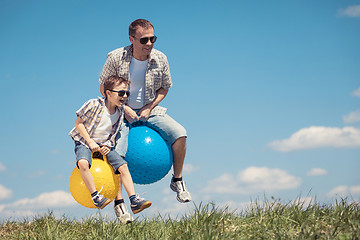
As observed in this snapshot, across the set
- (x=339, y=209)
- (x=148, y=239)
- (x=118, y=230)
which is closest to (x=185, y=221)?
(x=148, y=239)

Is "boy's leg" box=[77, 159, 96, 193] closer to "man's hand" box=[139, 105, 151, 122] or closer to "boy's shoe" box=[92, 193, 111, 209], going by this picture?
"boy's shoe" box=[92, 193, 111, 209]

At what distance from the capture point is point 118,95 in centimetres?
627

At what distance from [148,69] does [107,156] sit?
1.56 metres

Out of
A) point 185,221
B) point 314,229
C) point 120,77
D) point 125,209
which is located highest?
point 120,77

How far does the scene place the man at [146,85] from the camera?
6.76 m

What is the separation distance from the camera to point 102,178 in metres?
6.16

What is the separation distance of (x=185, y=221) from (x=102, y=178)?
1425 mm

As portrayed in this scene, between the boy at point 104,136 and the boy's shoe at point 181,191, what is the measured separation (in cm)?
99

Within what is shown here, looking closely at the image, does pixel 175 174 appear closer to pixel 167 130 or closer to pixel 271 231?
pixel 167 130

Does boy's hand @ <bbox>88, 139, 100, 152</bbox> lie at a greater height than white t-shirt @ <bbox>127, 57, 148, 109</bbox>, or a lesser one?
lesser

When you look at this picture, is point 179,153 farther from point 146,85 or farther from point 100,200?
point 100,200

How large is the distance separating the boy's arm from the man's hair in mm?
1597

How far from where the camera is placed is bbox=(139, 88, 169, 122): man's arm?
22.6 feet

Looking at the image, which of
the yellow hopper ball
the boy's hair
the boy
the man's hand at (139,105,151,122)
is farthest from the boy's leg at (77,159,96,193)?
the man's hand at (139,105,151,122)
